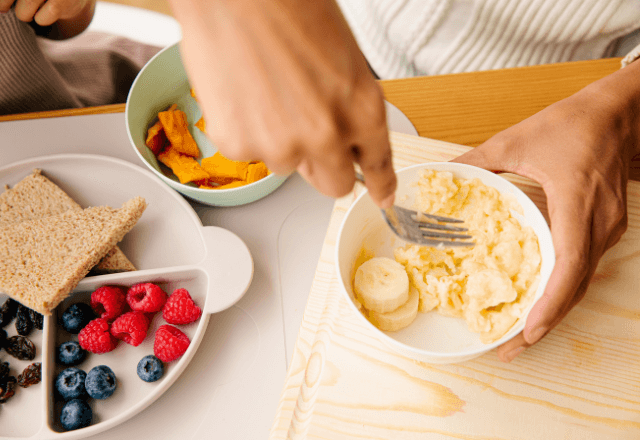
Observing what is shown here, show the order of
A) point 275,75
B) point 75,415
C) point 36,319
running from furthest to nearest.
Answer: point 36,319 → point 75,415 → point 275,75

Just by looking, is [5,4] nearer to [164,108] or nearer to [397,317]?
[164,108]

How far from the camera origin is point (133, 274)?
34.4 inches

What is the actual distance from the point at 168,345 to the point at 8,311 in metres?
0.38

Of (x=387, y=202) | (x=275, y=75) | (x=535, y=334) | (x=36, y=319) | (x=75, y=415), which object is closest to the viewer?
(x=275, y=75)

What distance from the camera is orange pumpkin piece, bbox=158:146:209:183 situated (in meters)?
0.91

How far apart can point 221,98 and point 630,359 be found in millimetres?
821

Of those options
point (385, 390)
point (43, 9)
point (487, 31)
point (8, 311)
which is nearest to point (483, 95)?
point (487, 31)

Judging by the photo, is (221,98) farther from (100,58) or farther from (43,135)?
(100,58)

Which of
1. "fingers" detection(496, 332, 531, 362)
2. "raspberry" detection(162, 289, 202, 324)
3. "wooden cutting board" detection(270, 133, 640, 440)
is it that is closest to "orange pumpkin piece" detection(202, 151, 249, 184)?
"raspberry" detection(162, 289, 202, 324)

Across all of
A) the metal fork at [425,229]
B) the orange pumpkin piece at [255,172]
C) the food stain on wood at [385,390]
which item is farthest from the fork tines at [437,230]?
the orange pumpkin piece at [255,172]

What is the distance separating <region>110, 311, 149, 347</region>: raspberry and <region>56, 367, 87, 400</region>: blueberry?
9cm

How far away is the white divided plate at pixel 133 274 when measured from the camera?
0.79 meters

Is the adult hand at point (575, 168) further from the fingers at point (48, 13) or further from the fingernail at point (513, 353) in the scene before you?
the fingers at point (48, 13)

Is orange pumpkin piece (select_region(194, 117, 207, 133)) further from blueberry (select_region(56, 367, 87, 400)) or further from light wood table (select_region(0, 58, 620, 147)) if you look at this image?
blueberry (select_region(56, 367, 87, 400))
